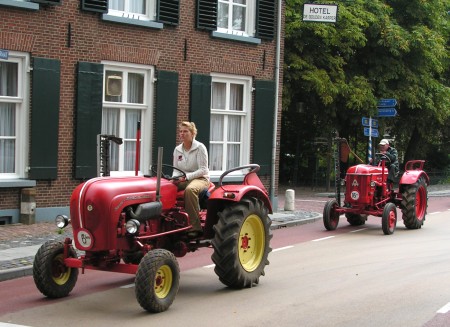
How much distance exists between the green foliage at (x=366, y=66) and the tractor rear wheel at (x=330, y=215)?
9500 millimetres

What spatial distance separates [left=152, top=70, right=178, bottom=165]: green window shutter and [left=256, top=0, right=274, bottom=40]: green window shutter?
3.23 metres

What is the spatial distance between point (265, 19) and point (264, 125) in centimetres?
274

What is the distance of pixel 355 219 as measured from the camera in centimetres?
1688

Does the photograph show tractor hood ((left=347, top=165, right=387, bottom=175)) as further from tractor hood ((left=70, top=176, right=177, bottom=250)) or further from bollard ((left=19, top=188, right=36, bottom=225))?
tractor hood ((left=70, top=176, right=177, bottom=250))

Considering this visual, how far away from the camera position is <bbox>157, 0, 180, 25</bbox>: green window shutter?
16.6 meters

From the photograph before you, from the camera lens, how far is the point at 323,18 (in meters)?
18.1

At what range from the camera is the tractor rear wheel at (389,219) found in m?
15.0

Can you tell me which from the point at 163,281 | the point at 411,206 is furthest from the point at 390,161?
the point at 163,281

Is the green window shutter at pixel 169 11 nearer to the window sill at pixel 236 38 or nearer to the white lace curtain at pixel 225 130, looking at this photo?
the window sill at pixel 236 38

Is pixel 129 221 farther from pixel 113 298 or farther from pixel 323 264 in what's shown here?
pixel 323 264

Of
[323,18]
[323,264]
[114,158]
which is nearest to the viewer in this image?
[323,264]

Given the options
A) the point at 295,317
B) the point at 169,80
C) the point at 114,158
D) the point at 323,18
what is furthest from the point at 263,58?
the point at 295,317

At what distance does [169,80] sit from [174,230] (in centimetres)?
845

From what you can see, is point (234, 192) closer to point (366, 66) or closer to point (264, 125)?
point (264, 125)
